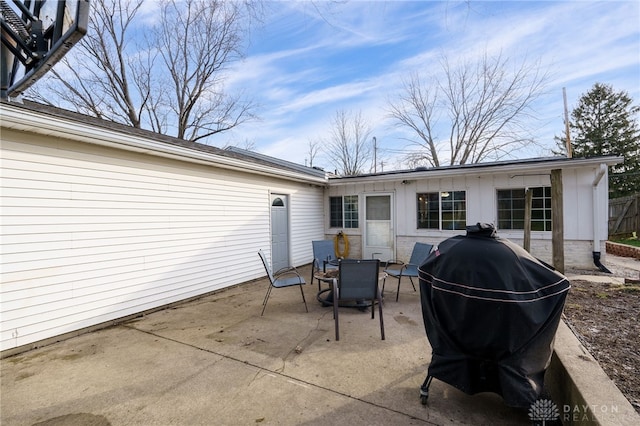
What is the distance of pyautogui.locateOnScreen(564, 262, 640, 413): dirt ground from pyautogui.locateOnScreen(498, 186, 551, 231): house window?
247 cm

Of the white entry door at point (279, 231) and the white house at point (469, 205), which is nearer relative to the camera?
the white house at point (469, 205)

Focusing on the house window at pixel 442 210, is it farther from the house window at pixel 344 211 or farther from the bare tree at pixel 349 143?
the bare tree at pixel 349 143

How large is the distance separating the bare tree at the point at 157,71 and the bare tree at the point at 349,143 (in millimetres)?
6852

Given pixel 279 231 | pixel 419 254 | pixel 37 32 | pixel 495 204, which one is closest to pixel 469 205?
pixel 495 204

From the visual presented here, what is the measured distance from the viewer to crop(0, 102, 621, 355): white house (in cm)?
345

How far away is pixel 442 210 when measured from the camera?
7988mm

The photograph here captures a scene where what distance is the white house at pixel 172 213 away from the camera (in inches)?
136

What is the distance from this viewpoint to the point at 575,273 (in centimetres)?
632

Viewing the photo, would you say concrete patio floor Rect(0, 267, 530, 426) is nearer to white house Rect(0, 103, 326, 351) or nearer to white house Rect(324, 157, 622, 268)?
white house Rect(0, 103, 326, 351)

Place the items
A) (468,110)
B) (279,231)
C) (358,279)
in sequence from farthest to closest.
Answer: (468,110), (279,231), (358,279)

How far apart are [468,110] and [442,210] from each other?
12.0 metres

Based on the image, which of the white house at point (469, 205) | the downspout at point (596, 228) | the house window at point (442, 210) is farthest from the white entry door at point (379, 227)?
the downspout at point (596, 228)

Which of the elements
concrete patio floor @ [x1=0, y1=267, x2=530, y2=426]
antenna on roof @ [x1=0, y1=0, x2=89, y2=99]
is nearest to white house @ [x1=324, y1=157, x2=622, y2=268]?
concrete patio floor @ [x1=0, y1=267, x2=530, y2=426]

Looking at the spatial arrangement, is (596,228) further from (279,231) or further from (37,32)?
(37,32)
